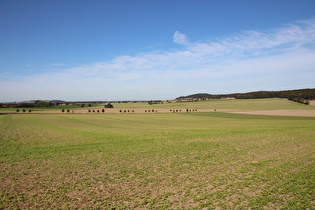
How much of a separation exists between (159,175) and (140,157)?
13.8ft

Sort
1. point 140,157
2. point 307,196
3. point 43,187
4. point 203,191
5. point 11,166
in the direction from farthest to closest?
point 140,157 < point 11,166 < point 43,187 < point 203,191 < point 307,196

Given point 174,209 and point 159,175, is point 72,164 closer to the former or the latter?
point 159,175

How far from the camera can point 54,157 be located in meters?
15.2

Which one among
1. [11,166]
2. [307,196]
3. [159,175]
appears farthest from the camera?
[11,166]

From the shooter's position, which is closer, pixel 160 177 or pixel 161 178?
pixel 161 178

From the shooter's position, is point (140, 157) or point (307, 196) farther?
point (140, 157)

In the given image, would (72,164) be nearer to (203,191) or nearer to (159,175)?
(159,175)

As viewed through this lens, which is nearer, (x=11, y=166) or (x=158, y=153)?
(x=11, y=166)

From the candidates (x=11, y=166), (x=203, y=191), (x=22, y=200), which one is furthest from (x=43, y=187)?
(x=203, y=191)

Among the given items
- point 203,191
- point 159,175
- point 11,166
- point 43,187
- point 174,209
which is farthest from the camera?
point 11,166

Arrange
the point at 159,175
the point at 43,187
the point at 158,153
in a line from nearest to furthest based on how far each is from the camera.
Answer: the point at 43,187 → the point at 159,175 → the point at 158,153

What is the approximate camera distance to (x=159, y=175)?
36.3ft

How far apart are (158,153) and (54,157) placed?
27.6 ft

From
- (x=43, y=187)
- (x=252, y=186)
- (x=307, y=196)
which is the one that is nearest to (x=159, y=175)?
(x=252, y=186)
